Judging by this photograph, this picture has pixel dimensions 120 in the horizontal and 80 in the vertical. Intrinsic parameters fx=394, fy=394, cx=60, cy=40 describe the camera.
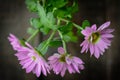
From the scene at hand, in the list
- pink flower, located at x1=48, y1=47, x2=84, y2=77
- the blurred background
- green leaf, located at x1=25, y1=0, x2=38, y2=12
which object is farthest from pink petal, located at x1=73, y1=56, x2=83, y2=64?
the blurred background

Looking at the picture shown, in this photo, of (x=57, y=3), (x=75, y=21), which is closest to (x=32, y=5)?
(x=57, y=3)

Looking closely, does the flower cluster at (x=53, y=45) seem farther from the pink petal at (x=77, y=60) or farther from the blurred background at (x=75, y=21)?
the blurred background at (x=75, y=21)

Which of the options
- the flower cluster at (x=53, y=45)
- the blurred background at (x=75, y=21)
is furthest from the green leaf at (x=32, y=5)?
the blurred background at (x=75, y=21)

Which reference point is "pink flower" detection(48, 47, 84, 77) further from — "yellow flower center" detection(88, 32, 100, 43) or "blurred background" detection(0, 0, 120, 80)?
"blurred background" detection(0, 0, 120, 80)

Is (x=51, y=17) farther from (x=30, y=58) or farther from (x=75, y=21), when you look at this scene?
(x=75, y=21)

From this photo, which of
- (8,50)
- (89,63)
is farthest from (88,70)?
(8,50)
